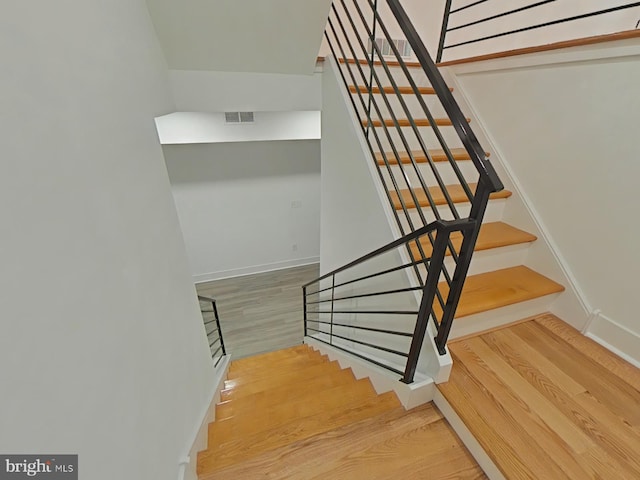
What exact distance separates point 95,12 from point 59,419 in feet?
3.60

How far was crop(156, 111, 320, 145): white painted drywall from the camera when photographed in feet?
11.6

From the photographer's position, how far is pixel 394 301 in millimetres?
1576

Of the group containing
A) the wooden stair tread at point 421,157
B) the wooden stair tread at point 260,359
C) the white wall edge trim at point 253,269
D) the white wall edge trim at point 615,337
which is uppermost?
the wooden stair tread at point 421,157

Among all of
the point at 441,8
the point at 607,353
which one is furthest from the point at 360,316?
the point at 441,8

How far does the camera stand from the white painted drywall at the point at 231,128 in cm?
354

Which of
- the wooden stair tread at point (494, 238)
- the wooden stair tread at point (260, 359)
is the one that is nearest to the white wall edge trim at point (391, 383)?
the wooden stair tread at point (494, 238)

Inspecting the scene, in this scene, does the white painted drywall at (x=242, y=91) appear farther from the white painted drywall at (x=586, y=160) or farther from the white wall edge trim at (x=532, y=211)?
the white painted drywall at (x=586, y=160)

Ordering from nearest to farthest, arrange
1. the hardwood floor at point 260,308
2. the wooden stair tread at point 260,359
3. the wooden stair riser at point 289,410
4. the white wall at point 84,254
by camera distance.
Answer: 1. the white wall at point 84,254
2. the wooden stair riser at point 289,410
3. the wooden stair tread at point 260,359
4. the hardwood floor at point 260,308

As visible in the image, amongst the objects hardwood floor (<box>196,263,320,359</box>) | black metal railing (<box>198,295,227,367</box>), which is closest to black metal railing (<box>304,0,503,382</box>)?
black metal railing (<box>198,295,227,367</box>)

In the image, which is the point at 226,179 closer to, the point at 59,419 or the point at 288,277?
the point at 288,277

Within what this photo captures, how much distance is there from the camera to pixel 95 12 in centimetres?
88

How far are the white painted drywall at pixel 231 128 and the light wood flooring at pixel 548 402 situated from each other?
339 centimetres

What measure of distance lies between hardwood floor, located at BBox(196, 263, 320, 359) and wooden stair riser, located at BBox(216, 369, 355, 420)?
6.40 ft

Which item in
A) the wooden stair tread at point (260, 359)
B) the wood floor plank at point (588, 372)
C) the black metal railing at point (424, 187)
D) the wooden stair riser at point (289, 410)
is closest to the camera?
the black metal railing at point (424, 187)
